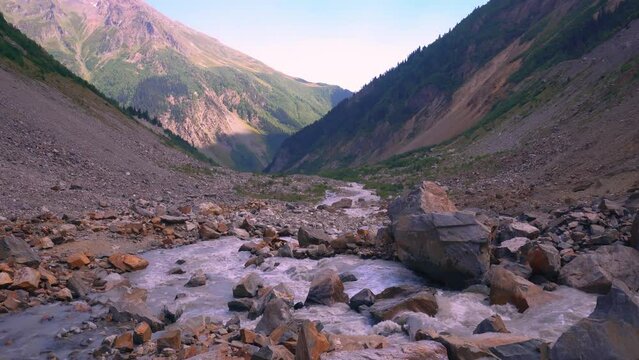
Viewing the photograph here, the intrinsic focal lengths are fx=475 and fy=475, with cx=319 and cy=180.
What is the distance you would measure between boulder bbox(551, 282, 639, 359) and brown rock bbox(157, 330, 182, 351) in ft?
26.3

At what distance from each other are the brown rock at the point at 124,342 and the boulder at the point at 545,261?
470 inches

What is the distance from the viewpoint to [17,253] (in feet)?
53.2

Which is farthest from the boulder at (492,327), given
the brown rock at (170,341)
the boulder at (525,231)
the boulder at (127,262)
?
the boulder at (127,262)

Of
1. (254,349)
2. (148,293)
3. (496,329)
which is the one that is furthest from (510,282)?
(148,293)

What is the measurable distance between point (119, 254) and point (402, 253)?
1073 cm

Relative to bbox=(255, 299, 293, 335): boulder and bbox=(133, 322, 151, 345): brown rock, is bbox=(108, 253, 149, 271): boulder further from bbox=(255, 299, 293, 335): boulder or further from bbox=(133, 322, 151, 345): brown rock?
bbox=(255, 299, 293, 335): boulder

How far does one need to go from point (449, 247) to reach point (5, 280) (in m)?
13.7

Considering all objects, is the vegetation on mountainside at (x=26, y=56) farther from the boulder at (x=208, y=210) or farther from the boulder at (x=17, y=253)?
the boulder at (x=17, y=253)

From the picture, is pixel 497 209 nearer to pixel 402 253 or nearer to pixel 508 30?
pixel 402 253

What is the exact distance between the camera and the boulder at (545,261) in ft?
48.5

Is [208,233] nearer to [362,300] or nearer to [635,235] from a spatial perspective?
[362,300]

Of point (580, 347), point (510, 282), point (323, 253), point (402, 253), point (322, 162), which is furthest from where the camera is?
point (322, 162)

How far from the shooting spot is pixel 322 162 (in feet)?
455

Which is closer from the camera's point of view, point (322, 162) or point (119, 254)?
point (119, 254)
